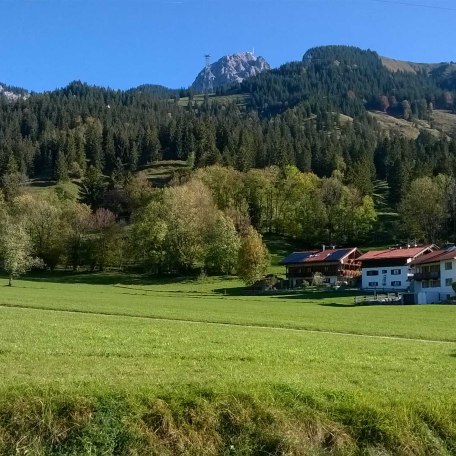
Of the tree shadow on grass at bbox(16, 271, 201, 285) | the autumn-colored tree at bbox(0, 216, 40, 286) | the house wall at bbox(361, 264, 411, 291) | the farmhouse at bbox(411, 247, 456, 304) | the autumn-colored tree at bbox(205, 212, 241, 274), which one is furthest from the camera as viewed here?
the autumn-colored tree at bbox(205, 212, 241, 274)

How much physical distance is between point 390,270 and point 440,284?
13392 millimetres

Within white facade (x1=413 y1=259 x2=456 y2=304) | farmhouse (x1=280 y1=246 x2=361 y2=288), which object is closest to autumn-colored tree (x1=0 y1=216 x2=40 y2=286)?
farmhouse (x1=280 y1=246 x2=361 y2=288)

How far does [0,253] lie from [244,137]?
10689 cm

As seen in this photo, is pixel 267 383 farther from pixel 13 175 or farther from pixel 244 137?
pixel 244 137

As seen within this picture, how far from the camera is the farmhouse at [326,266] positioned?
10631 centimetres

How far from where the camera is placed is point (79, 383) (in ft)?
39.4

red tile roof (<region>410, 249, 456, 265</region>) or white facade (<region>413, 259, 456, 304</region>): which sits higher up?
red tile roof (<region>410, 249, 456, 265</region>)

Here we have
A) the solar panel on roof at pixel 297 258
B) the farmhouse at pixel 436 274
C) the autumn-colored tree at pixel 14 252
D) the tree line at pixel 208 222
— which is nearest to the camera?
the farmhouse at pixel 436 274

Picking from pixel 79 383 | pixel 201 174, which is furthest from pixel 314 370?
pixel 201 174

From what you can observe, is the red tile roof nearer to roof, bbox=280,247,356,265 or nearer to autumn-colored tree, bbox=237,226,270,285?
roof, bbox=280,247,356,265

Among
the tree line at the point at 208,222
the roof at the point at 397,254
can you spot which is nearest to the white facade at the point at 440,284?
the roof at the point at 397,254

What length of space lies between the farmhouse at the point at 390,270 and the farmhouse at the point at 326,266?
8.09 metres

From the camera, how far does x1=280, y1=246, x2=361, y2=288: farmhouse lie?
10631cm

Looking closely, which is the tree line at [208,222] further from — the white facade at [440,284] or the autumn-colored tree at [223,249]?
the white facade at [440,284]
